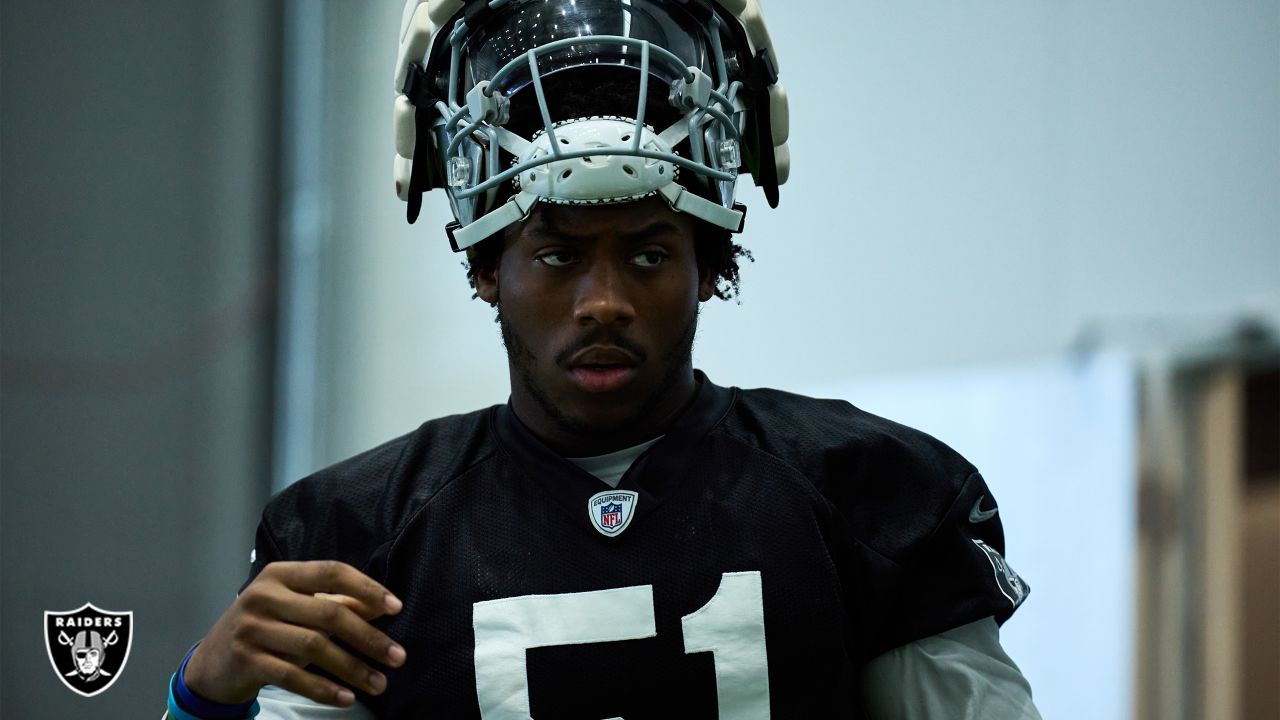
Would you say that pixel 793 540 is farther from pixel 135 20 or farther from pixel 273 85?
pixel 273 85

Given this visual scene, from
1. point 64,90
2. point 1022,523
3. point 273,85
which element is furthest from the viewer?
point 273,85

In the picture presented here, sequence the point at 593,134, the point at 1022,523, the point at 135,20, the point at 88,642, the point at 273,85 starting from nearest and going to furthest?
the point at 593,134
the point at 88,642
the point at 135,20
the point at 1022,523
the point at 273,85

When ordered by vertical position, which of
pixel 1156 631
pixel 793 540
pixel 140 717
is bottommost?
pixel 1156 631

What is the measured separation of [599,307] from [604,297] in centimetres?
1

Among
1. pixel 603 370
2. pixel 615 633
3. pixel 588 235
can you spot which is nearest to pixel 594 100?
pixel 588 235

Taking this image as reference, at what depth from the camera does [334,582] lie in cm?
95

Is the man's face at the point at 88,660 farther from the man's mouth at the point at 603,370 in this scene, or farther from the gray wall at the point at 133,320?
the man's mouth at the point at 603,370

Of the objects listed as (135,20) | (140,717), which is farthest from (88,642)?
(135,20)

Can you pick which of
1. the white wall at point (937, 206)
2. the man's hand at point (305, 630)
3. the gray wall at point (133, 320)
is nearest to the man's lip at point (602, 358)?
the man's hand at point (305, 630)

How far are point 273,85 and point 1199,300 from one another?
1654mm

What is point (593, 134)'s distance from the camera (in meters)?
1.04

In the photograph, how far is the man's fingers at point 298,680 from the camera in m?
0.95

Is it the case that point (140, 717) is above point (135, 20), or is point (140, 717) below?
below

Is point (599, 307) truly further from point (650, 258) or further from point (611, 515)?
point (611, 515)
